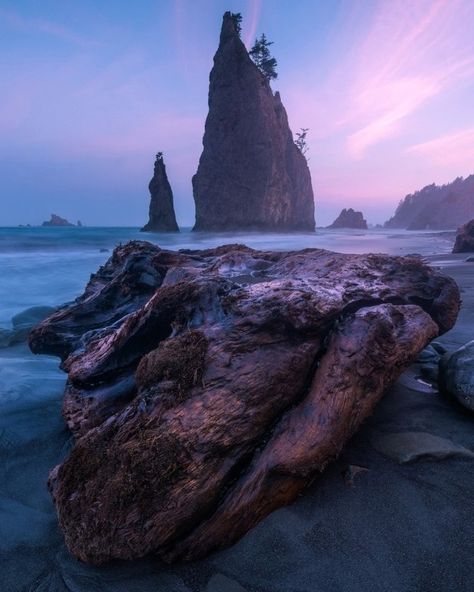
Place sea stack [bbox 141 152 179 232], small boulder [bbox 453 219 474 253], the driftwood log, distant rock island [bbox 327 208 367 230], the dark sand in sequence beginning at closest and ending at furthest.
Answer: the dark sand < the driftwood log < small boulder [bbox 453 219 474 253] < sea stack [bbox 141 152 179 232] < distant rock island [bbox 327 208 367 230]

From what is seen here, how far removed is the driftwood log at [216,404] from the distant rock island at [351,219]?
11042 centimetres

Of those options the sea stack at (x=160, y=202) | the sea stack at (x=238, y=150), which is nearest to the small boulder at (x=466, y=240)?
the sea stack at (x=238, y=150)

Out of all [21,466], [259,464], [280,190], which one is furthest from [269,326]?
[280,190]

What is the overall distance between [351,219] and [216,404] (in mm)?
112788

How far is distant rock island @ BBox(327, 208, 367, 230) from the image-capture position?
4188 inches

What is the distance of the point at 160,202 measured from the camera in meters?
60.9

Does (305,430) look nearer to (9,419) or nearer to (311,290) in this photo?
(311,290)

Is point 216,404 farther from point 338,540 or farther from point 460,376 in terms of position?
point 460,376

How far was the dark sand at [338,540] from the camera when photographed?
66.9 inches

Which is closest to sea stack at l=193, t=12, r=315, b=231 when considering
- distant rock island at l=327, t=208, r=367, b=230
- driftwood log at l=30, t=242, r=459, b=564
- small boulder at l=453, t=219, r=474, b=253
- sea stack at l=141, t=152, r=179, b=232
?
sea stack at l=141, t=152, r=179, b=232

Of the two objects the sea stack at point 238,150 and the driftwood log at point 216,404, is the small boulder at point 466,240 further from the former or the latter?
the sea stack at point 238,150

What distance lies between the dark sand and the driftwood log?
3.8 inches

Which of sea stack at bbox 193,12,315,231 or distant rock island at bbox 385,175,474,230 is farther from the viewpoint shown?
distant rock island at bbox 385,175,474,230

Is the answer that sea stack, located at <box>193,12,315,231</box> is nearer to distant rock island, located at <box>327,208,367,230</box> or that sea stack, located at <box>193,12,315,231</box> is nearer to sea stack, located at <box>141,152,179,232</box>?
sea stack, located at <box>141,152,179,232</box>
